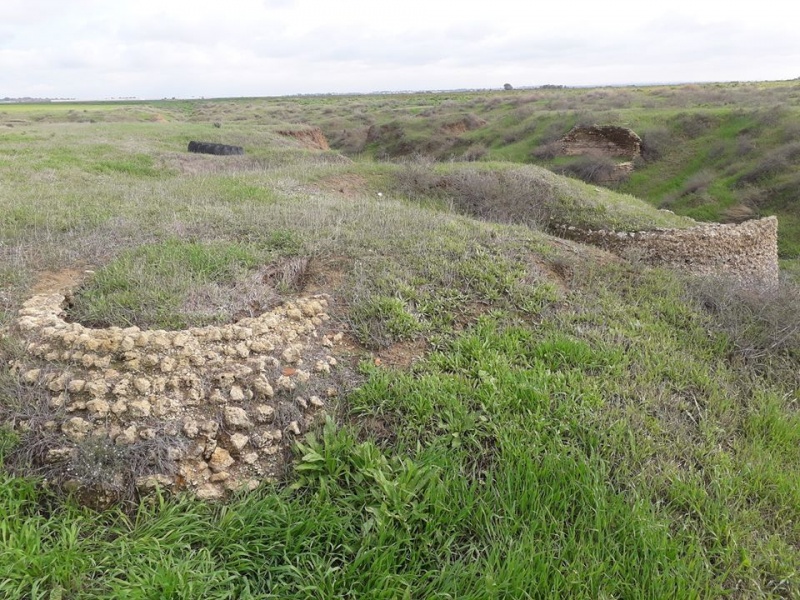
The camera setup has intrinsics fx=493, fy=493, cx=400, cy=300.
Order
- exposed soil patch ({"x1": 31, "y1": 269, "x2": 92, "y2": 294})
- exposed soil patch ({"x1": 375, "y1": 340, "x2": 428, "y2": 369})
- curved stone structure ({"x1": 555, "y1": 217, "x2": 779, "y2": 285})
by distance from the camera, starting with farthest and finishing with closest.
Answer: curved stone structure ({"x1": 555, "y1": 217, "x2": 779, "y2": 285})
exposed soil patch ({"x1": 31, "y1": 269, "x2": 92, "y2": 294})
exposed soil patch ({"x1": 375, "y1": 340, "x2": 428, "y2": 369})

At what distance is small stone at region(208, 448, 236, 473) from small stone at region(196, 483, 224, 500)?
0.08 meters

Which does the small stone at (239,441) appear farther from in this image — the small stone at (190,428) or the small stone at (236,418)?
the small stone at (190,428)

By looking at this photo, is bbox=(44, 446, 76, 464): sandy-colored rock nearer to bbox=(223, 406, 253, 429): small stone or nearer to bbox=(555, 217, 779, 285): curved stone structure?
bbox=(223, 406, 253, 429): small stone

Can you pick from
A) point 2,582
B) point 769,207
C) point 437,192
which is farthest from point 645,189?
point 2,582

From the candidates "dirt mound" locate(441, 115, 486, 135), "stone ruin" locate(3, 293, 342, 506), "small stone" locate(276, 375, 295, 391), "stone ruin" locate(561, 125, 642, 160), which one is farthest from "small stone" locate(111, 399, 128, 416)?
"dirt mound" locate(441, 115, 486, 135)

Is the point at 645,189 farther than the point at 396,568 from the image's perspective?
Yes

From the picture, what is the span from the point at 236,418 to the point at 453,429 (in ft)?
4.12

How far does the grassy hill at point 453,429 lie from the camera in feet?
7.18

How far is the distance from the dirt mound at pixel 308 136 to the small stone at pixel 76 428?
23842mm

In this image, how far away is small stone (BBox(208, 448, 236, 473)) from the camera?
102 inches

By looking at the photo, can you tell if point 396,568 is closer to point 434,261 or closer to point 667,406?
point 667,406

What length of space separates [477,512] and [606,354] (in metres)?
1.88

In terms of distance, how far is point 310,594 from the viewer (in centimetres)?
206

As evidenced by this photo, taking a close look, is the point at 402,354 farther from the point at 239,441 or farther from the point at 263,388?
the point at 239,441
